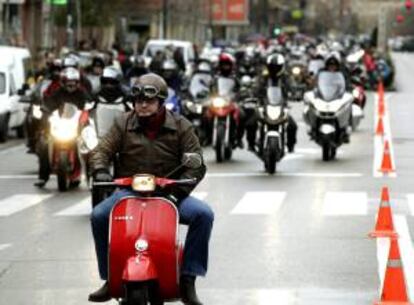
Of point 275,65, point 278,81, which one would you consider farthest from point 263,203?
point 278,81

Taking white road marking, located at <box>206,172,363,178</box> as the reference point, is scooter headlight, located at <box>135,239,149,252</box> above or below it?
above

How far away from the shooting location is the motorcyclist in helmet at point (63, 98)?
21.0 m

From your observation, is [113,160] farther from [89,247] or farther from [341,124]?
[341,124]

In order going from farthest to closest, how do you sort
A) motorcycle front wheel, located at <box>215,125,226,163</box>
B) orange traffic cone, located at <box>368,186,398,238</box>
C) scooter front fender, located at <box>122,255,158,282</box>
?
motorcycle front wheel, located at <box>215,125,226,163</box>
orange traffic cone, located at <box>368,186,398,238</box>
scooter front fender, located at <box>122,255,158,282</box>

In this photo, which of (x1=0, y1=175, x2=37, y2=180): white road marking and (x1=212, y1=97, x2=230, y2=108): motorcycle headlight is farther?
(x1=212, y1=97, x2=230, y2=108): motorcycle headlight

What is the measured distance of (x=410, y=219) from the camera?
57.4 feet

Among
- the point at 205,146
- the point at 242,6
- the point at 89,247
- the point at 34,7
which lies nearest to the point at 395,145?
the point at 205,146

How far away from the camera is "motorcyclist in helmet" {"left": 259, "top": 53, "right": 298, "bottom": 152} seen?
2453 centimetres

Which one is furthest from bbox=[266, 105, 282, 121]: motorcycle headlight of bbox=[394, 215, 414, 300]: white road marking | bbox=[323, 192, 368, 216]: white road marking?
bbox=[394, 215, 414, 300]: white road marking

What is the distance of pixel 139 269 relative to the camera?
9570 millimetres

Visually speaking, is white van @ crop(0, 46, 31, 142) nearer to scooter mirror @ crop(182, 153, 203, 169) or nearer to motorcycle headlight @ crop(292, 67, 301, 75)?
scooter mirror @ crop(182, 153, 203, 169)

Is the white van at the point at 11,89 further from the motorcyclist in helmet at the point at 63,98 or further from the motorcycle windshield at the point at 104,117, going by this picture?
the motorcycle windshield at the point at 104,117

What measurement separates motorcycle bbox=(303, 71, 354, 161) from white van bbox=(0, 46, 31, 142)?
708 centimetres

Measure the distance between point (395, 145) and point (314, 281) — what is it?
19.4m
